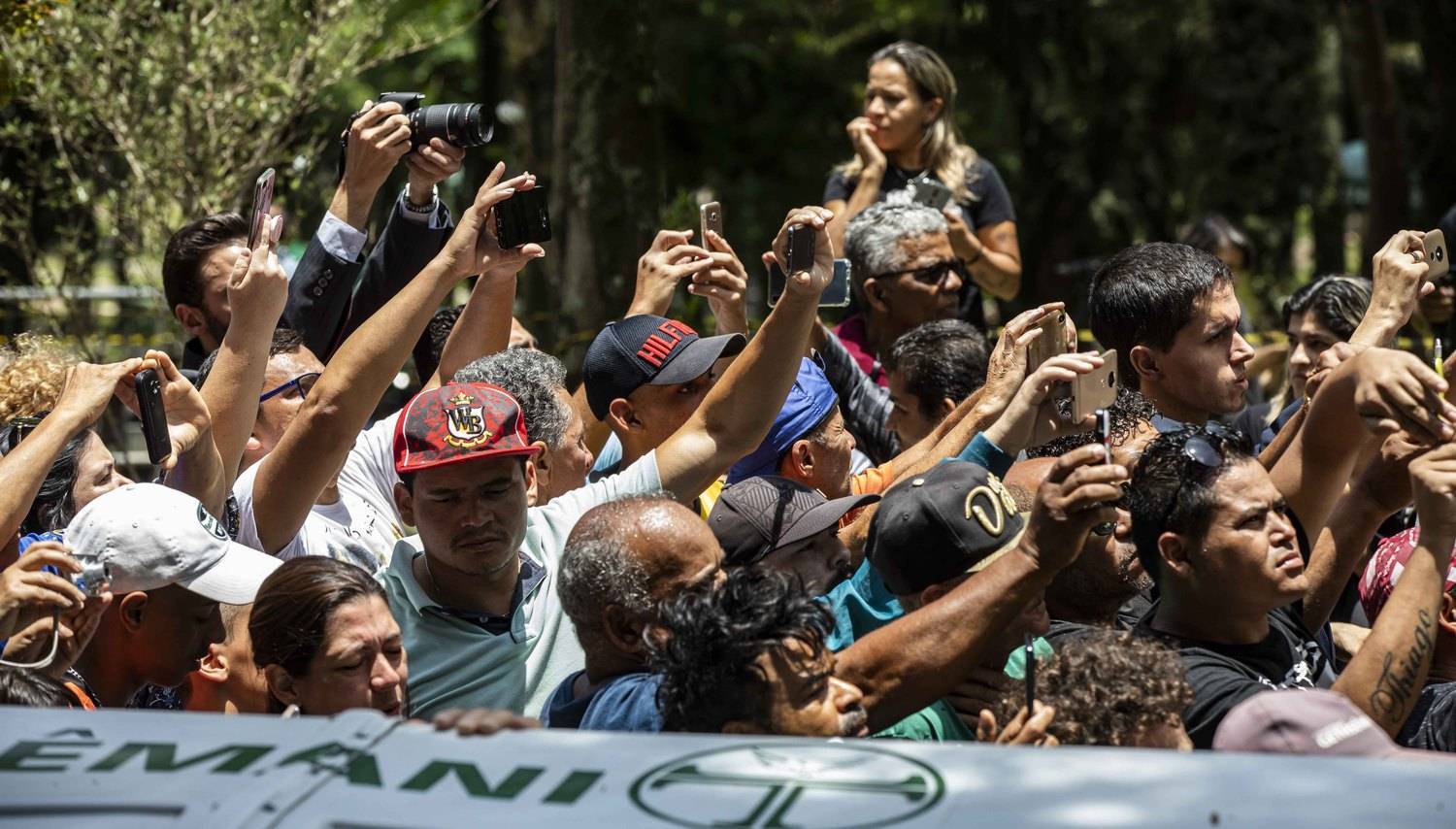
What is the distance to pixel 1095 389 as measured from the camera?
12.8 feet

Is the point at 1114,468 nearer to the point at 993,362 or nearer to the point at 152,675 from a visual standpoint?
the point at 993,362

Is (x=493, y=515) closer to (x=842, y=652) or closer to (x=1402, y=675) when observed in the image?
(x=842, y=652)

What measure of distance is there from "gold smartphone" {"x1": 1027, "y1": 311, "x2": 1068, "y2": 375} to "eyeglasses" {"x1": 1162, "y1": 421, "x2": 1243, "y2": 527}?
55cm

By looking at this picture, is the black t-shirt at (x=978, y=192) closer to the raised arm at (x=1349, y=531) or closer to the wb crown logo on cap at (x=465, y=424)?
the raised arm at (x=1349, y=531)

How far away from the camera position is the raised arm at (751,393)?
415 centimetres

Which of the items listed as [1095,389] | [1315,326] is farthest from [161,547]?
[1315,326]

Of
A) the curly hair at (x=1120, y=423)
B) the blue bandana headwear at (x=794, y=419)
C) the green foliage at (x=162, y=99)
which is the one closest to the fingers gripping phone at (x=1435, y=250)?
the curly hair at (x=1120, y=423)

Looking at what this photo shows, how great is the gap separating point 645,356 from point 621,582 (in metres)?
1.40

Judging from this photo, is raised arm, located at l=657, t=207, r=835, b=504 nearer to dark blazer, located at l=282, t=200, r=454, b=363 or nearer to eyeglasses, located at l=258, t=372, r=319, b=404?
eyeglasses, located at l=258, t=372, r=319, b=404

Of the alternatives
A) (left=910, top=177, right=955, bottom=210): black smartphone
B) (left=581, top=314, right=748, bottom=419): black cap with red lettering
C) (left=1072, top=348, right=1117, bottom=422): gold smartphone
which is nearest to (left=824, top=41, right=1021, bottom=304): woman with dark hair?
(left=910, top=177, right=955, bottom=210): black smartphone

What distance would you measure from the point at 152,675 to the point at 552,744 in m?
1.71

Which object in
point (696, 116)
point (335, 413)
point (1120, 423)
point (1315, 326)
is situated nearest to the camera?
point (335, 413)

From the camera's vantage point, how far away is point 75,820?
2209 mm

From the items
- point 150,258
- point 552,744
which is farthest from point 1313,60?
point 552,744
